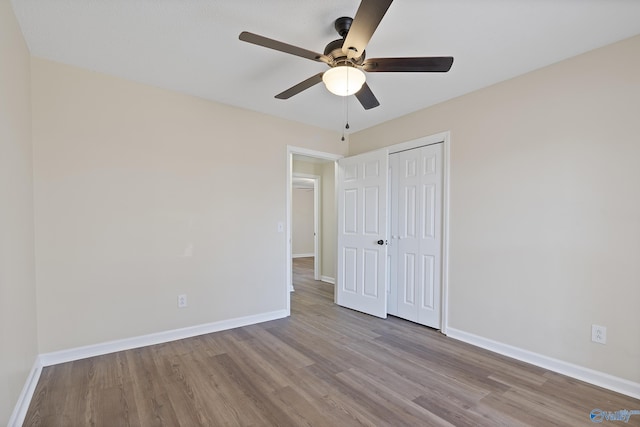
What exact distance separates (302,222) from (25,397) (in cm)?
784

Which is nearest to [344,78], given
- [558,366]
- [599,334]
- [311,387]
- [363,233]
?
[311,387]

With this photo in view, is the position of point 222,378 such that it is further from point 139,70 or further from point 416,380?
point 139,70

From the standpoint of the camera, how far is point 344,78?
1849 millimetres

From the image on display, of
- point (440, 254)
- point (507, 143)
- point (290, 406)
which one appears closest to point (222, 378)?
point (290, 406)

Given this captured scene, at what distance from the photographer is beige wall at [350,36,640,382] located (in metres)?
2.10

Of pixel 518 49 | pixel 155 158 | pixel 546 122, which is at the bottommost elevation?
Answer: pixel 155 158

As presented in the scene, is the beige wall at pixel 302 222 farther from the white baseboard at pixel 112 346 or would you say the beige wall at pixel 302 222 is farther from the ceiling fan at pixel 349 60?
the ceiling fan at pixel 349 60

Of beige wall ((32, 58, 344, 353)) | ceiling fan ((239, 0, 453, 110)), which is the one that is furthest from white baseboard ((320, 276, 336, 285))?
ceiling fan ((239, 0, 453, 110))

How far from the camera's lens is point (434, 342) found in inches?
116

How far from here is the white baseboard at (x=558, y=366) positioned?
6.79ft

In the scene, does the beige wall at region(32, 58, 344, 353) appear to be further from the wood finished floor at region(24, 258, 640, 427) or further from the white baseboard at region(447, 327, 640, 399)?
the white baseboard at region(447, 327, 640, 399)

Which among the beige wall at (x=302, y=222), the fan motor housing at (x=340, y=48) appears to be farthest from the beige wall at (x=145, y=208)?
the beige wall at (x=302, y=222)

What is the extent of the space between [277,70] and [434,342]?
2.95 m

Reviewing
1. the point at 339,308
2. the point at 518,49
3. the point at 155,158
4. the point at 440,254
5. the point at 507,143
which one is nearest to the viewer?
the point at 518,49
